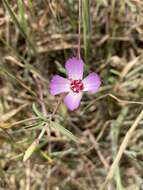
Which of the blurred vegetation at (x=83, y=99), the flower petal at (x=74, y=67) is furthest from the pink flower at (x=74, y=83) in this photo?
the blurred vegetation at (x=83, y=99)

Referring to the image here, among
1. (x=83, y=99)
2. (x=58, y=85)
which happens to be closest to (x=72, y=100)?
(x=58, y=85)

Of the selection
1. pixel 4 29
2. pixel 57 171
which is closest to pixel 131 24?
pixel 4 29

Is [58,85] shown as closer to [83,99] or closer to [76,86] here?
[76,86]

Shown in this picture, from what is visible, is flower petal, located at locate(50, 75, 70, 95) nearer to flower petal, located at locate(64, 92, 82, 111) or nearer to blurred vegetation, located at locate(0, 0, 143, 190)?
flower petal, located at locate(64, 92, 82, 111)

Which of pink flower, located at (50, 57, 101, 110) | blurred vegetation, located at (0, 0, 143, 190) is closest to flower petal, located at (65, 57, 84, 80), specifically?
pink flower, located at (50, 57, 101, 110)

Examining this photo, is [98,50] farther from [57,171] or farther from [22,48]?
[57,171]
